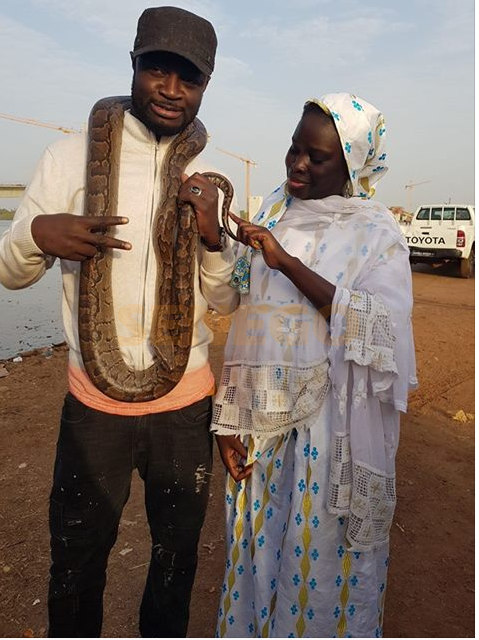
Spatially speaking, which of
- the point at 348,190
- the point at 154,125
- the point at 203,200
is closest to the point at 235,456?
the point at 203,200

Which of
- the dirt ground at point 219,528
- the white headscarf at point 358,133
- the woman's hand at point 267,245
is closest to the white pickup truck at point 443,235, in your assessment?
the dirt ground at point 219,528

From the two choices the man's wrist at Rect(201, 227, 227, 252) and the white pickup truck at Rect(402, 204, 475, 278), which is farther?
the white pickup truck at Rect(402, 204, 475, 278)

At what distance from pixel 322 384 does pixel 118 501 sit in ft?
3.33

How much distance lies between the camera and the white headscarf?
2242 millimetres

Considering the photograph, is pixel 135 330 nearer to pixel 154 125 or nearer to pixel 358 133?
pixel 154 125

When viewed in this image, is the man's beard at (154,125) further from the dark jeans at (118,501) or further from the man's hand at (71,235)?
the dark jeans at (118,501)

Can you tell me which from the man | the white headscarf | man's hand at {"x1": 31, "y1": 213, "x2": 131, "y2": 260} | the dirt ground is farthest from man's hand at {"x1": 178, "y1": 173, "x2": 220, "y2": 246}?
the dirt ground

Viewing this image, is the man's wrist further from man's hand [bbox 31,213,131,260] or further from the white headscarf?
the white headscarf

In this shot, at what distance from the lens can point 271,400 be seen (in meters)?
2.29

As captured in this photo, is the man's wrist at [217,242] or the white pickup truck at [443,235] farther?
the white pickup truck at [443,235]

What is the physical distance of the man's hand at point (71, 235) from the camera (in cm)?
189

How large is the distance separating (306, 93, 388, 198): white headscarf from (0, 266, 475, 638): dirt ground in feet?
8.32

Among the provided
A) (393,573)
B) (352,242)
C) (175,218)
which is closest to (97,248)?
(175,218)

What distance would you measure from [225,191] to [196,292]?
1.52ft
